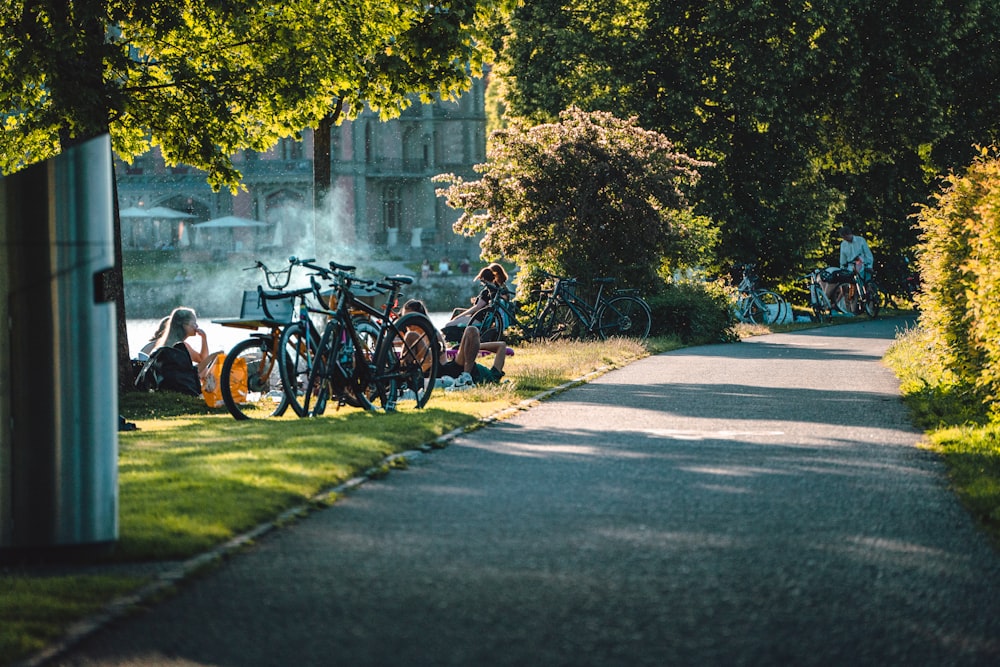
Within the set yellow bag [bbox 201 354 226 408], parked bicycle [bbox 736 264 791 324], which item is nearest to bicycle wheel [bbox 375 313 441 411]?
yellow bag [bbox 201 354 226 408]

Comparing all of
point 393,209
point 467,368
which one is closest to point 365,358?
point 467,368

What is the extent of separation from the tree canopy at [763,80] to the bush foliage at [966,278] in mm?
19714

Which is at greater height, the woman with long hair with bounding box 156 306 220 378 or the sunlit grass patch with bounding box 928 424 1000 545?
the woman with long hair with bounding box 156 306 220 378

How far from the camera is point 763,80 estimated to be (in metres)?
34.5

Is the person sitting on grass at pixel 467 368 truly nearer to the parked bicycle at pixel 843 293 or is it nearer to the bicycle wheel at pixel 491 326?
the bicycle wheel at pixel 491 326

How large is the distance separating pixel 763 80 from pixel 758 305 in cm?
591

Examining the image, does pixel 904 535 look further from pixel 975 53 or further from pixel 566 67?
pixel 975 53

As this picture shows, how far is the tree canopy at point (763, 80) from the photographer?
34.7m

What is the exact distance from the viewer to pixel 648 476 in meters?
8.24

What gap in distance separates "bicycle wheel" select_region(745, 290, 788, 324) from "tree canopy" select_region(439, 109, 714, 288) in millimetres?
6994

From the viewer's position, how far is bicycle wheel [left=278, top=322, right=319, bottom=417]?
37.3 ft

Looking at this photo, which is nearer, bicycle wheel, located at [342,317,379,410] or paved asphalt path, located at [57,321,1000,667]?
paved asphalt path, located at [57,321,1000,667]

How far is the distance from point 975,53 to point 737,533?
35.1 metres

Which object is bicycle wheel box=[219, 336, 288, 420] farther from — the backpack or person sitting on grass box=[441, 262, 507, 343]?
person sitting on grass box=[441, 262, 507, 343]
